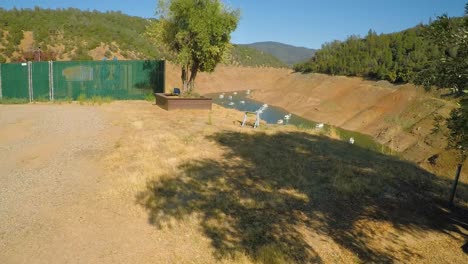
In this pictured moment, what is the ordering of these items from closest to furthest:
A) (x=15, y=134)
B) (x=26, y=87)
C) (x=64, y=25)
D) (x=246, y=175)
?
(x=246, y=175), (x=15, y=134), (x=26, y=87), (x=64, y=25)

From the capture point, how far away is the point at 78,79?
2462 centimetres

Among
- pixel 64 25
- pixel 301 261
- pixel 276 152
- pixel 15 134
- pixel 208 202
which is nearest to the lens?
pixel 301 261

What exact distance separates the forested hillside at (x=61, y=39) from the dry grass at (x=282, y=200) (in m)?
36.0

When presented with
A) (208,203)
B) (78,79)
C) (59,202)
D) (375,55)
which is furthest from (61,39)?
(208,203)

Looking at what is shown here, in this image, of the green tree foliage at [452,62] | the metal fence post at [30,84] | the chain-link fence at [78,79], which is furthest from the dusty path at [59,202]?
the metal fence post at [30,84]

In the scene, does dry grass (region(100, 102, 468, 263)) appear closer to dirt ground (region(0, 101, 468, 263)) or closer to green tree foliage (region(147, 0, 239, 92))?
dirt ground (region(0, 101, 468, 263))

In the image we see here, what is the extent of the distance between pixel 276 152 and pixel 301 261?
21.1 ft

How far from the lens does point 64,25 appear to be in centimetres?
6138

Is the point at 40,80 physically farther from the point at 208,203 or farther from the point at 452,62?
the point at 452,62

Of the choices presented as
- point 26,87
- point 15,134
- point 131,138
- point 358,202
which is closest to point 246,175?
point 358,202

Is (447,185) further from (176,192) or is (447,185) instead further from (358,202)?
(176,192)

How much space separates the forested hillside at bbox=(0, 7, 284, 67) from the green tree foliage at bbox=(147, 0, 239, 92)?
75.7 ft

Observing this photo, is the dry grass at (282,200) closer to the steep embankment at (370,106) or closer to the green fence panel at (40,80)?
the steep embankment at (370,106)

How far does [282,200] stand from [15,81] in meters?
21.8
